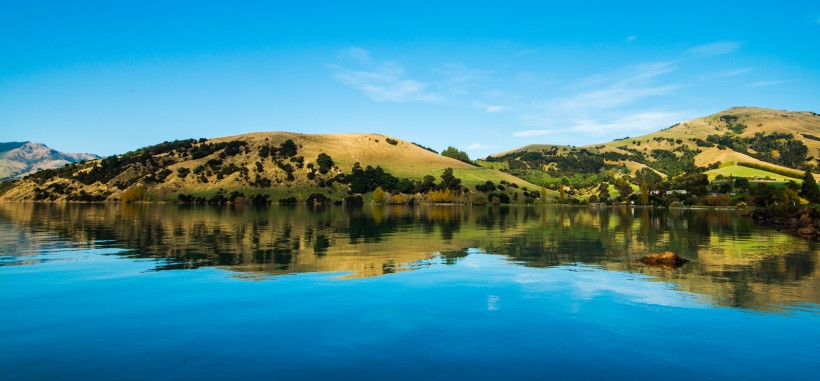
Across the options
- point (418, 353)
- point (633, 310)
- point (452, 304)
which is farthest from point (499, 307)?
point (418, 353)

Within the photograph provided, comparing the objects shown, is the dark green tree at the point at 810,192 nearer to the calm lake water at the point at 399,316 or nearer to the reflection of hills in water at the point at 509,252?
the reflection of hills in water at the point at 509,252

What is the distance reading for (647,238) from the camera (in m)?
69.4

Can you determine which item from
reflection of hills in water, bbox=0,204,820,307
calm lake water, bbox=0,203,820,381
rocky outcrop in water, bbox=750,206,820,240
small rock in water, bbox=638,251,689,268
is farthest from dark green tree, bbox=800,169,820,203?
small rock in water, bbox=638,251,689,268

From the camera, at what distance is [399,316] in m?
24.2

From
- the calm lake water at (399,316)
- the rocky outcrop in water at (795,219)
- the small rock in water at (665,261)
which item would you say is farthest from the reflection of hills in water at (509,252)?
the rocky outcrop in water at (795,219)

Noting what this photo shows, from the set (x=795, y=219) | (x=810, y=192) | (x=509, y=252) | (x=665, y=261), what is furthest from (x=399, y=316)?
(x=810, y=192)

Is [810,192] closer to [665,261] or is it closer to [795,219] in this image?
[795,219]

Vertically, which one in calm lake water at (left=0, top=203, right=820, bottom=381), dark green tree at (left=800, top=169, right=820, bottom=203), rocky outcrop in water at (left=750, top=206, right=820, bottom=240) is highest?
dark green tree at (left=800, top=169, right=820, bottom=203)

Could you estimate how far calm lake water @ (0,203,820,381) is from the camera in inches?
683

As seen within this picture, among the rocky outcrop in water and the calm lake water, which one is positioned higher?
the rocky outcrop in water

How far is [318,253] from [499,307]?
26.1 meters

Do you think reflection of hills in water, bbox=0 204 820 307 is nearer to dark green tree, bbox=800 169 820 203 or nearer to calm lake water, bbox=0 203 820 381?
calm lake water, bbox=0 203 820 381

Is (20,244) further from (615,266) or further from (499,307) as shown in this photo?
(615,266)

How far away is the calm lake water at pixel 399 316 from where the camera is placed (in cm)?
1734
